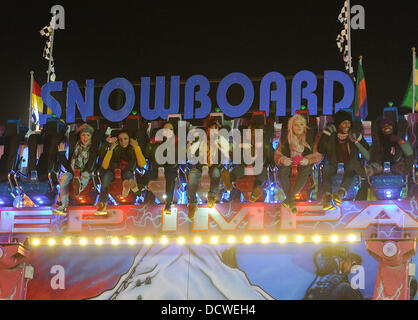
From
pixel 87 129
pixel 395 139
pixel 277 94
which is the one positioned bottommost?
pixel 395 139

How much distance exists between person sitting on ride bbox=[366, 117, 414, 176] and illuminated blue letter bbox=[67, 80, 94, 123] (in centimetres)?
543

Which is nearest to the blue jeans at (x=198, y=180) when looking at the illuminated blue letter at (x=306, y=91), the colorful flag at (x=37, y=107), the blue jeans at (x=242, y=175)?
the blue jeans at (x=242, y=175)

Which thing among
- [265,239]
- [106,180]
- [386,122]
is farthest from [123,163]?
[386,122]

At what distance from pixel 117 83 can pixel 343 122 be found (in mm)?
4426

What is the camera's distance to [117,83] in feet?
45.3

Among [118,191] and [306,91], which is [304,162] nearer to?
[306,91]

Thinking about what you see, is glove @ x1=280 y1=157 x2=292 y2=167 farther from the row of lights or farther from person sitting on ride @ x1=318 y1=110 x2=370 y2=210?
the row of lights

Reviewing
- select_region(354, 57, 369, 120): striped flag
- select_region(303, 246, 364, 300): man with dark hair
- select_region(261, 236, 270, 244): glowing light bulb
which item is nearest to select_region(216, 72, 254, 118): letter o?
select_region(354, 57, 369, 120): striped flag

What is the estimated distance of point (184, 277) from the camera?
471 inches

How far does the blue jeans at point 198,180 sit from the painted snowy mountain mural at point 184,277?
34.0 inches

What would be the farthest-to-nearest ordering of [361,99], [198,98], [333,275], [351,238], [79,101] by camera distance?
[79,101] → [361,99] → [198,98] → [333,275] → [351,238]

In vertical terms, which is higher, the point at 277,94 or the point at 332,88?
the point at 332,88

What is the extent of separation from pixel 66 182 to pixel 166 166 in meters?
1.80

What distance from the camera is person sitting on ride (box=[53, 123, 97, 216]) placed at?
1255 centimetres
